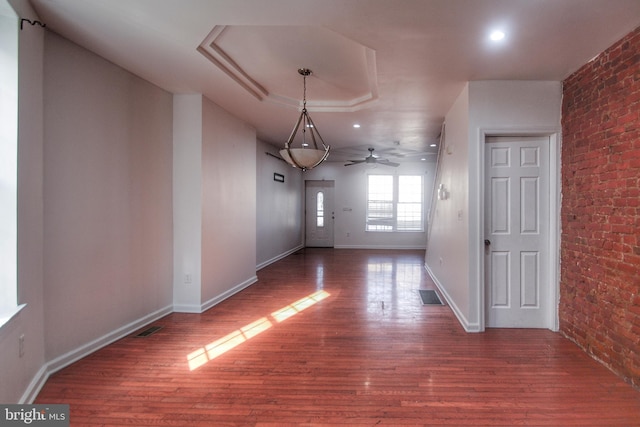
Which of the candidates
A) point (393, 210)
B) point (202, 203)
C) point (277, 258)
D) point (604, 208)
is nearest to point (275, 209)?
point (277, 258)

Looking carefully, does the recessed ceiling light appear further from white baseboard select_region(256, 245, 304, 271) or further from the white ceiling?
white baseboard select_region(256, 245, 304, 271)

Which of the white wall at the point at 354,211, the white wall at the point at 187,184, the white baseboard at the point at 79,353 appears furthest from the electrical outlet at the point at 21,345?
the white wall at the point at 354,211

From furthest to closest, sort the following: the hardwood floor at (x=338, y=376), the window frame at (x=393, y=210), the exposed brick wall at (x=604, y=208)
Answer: the window frame at (x=393, y=210) → the exposed brick wall at (x=604, y=208) → the hardwood floor at (x=338, y=376)

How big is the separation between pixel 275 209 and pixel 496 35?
563 cm

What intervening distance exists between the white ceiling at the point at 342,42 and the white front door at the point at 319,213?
557 centimetres

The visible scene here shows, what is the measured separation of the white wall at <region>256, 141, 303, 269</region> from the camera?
6473mm

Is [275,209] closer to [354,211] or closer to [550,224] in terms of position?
[354,211]

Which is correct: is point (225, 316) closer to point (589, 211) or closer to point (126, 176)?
point (126, 176)

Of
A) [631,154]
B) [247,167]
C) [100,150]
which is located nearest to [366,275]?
[247,167]

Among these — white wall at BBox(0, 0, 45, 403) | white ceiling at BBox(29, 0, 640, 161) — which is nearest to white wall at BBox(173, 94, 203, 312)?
white ceiling at BBox(29, 0, 640, 161)

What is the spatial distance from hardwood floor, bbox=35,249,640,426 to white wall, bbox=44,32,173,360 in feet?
1.19

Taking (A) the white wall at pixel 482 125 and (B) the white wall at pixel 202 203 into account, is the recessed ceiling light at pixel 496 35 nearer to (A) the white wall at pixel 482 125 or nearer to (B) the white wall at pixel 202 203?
(A) the white wall at pixel 482 125

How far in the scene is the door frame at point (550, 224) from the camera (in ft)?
10.4

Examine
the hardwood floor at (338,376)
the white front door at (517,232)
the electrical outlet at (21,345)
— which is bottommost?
the hardwood floor at (338,376)
